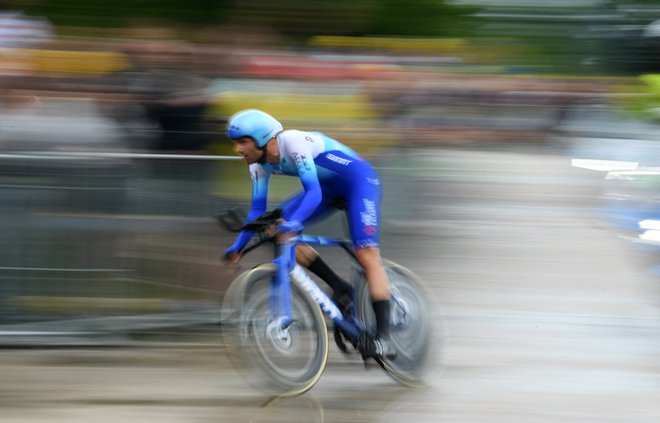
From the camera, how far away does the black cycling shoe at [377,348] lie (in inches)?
254

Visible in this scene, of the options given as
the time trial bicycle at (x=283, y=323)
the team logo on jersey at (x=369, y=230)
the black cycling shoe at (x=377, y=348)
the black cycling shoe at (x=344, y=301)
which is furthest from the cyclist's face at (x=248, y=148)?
the black cycling shoe at (x=377, y=348)

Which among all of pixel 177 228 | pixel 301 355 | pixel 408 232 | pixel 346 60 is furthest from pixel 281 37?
pixel 301 355

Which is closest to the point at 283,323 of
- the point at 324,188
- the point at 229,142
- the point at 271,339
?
the point at 271,339

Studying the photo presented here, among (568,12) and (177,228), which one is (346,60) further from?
(568,12)

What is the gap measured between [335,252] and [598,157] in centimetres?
1071

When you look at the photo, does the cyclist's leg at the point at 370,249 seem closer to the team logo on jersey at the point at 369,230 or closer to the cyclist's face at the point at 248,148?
the team logo on jersey at the point at 369,230

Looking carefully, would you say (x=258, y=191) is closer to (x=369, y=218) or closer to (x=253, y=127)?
(x=253, y=127)

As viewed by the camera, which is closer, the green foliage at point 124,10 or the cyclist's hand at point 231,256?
the cyclist's hand at point 231,256

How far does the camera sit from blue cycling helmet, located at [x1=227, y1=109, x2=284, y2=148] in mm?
6121

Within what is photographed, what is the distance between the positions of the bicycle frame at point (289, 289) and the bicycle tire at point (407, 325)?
252 mm

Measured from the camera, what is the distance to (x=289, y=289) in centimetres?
628

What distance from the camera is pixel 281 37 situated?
381 inches

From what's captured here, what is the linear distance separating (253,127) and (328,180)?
674mm

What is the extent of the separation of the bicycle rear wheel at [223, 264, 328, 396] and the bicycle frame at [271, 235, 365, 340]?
0.12 feet
